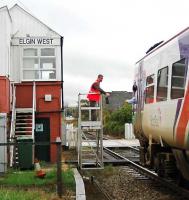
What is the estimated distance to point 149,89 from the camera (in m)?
13.9

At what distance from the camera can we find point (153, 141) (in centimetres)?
1366

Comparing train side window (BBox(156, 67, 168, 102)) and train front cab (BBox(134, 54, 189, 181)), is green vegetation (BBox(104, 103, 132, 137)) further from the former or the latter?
train side window (BBox(156, 67, 168, 102))

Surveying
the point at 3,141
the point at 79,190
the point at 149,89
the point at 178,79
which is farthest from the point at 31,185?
the point at 178,79

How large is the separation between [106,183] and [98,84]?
543 cm

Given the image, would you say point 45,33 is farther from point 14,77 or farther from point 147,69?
point 147,69

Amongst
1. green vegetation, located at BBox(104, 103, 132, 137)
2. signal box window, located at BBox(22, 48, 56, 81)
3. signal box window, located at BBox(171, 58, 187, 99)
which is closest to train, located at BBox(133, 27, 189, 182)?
signal box window, located at BBox(171, 58, 187, 99)

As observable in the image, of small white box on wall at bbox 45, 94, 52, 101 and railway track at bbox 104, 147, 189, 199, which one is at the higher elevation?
small white box on wall at bbox 45, 94, 52, 101

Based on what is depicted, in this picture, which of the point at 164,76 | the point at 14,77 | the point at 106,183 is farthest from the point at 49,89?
the point at 164,76

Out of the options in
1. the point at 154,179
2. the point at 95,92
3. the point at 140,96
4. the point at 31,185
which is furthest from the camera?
the point at 95,92

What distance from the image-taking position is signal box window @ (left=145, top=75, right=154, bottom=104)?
13508mm

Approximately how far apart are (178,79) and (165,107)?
941 millimetres

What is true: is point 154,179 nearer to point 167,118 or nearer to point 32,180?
point 32,180

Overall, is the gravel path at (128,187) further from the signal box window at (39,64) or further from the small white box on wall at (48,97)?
the signal box window at (39,64)

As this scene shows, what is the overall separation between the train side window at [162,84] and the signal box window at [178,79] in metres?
0.61
